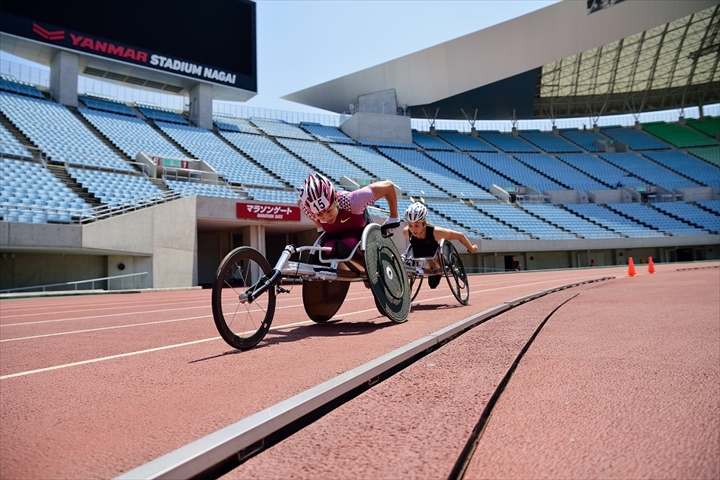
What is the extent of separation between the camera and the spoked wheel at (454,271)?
7.23 meters

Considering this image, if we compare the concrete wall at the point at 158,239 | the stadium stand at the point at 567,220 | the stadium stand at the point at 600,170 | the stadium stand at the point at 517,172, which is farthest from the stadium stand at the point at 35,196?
the stadium stand at the point at 600,170

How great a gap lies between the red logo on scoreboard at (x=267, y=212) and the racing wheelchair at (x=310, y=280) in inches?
661

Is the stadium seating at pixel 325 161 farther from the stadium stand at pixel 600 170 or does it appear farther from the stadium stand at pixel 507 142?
the stadium stand at pixel 600 170

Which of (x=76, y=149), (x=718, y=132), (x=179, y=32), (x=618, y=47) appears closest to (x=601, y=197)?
(x=618, y=47)

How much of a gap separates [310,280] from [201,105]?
3412 cm

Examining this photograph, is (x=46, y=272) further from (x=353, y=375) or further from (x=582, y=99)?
(x=582, y=99)

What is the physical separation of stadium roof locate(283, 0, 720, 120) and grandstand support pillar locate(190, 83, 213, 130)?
54.6 ft

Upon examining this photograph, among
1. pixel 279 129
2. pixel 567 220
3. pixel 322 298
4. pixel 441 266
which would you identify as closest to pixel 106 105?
pixel 279 129

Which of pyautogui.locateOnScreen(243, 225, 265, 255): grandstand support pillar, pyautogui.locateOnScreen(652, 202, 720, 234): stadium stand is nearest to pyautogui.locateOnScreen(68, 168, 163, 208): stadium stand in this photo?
pyautogui.locateOnScreen(243, 225, 265, 255): grandstand support pillar

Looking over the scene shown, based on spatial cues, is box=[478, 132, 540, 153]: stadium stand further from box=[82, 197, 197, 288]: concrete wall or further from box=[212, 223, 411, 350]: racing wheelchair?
box=[212, 223, 411, 350]: racing wheelchair

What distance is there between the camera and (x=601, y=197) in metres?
43.7

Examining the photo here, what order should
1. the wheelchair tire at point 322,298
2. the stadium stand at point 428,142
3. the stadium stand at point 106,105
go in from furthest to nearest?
the stadium stand at point 428,142 → the stadium stand at point 106,105 → the wheelchair tire at point 322,298

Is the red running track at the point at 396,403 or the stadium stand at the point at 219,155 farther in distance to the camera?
the stadium stand at the point at 219,155

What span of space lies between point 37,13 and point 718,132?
6564 cm
